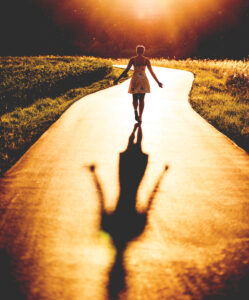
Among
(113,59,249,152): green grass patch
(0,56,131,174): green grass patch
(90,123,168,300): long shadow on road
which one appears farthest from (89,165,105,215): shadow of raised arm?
(113,59,249,152): green grass patch

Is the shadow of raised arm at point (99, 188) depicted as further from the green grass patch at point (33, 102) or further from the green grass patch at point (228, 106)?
the green grass patch at point (228, 106)

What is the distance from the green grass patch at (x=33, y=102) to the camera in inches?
254

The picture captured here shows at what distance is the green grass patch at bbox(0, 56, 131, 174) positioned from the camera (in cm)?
646

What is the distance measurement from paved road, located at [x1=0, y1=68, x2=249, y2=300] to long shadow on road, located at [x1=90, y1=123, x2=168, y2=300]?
0.04 feet

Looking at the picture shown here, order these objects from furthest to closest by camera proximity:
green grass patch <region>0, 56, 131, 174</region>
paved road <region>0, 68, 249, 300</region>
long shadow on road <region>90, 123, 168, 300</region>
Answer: green grass patch <region>0, 56, 131, 174</region>
long shadow on road <region>90, 123, 168, 300</region>
paved road <region>0, 68, 249, 300</region>

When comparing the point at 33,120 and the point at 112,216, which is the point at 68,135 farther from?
the point at 112,216

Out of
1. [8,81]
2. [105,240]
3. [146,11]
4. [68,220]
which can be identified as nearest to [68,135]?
[68,220]

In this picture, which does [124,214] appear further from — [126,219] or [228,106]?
[228,106]

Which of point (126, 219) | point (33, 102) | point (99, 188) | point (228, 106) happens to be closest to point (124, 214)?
point (126, 219)

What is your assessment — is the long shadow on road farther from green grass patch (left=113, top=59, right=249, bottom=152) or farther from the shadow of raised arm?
green grass patch (left=113, top=59, right=249, bottom=152)

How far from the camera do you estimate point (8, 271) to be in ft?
8.93

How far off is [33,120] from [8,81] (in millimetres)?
6552

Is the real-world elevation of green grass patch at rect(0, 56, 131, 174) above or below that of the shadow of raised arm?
above

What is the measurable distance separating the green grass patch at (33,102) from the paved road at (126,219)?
603 mm
